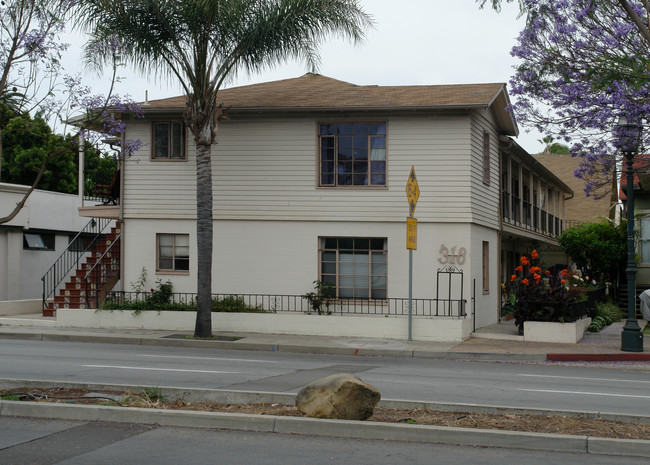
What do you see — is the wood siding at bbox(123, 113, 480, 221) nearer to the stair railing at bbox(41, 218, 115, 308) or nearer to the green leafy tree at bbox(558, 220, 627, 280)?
the stair railing at bbox(41, 218, 115, 308)

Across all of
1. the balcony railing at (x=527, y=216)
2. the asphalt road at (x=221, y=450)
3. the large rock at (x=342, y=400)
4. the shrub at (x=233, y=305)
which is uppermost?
the balcony railing at (x=527, y=216)

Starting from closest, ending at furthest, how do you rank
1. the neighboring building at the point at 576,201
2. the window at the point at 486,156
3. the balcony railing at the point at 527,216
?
the window at the point at 486,156 < the balcony railing at the point at 527,216 < the neighboring building at the point at 576,201

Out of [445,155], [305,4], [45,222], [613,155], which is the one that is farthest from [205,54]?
[45,222]

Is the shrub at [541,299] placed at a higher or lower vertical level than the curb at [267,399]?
higher

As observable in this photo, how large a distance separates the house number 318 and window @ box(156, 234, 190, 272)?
23.4 feet

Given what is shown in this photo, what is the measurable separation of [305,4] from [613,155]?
8212mm

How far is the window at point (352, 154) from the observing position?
68.6 feet

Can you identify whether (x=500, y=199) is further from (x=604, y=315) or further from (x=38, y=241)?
(x=38, y=241)

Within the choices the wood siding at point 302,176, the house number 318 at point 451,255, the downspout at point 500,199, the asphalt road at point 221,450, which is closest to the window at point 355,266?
the wood siding at point 302,176

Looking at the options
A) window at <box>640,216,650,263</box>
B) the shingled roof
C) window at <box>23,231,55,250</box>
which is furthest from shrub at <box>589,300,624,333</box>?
window at <box>23,231,55,250</box>

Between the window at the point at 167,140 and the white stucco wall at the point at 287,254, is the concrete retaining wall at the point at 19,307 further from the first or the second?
the window at the point at 167,140

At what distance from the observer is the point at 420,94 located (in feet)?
71.2

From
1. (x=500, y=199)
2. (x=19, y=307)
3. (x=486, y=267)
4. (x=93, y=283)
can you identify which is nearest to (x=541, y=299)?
(x=486, y=267)

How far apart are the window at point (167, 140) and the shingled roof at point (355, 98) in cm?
57
